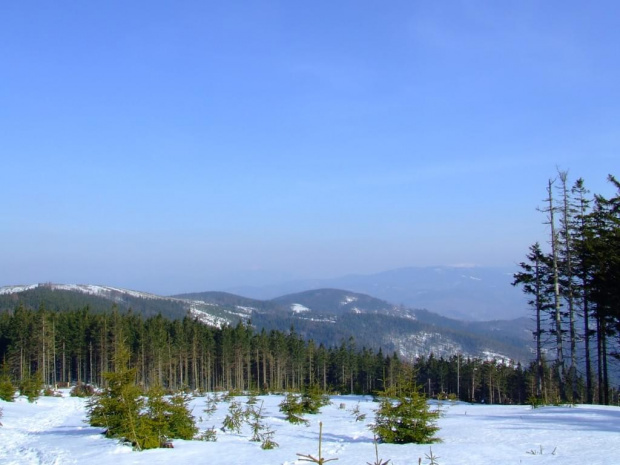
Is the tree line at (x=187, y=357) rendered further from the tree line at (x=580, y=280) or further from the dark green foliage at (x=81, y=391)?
the tree line at (x=580, y=280)

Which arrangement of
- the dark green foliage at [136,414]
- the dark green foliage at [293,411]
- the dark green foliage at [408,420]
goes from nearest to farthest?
the dark green foliage at [408,420] → the dark green foliage at [136,414] → the dark green foliage at [293,411]

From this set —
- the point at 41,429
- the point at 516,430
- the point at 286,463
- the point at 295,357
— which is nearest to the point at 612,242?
the point at 516,430

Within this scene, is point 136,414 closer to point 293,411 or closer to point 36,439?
point 36,439

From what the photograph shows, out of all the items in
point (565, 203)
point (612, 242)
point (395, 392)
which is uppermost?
point (565, 203)

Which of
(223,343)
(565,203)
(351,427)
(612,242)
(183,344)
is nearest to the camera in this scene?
(351,427)

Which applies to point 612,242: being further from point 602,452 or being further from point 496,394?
point 496,394

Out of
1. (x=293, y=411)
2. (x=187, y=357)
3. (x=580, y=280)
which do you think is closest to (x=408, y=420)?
(x=293, y=411)

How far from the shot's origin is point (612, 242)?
26641mm

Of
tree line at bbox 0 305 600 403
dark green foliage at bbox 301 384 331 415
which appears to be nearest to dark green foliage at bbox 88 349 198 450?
dark green foliage at bbox 301 384 331 415

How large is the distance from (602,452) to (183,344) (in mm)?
66631

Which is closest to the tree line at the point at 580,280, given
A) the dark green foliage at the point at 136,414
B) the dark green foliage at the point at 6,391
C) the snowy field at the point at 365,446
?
the snowy field at the point at 365,446

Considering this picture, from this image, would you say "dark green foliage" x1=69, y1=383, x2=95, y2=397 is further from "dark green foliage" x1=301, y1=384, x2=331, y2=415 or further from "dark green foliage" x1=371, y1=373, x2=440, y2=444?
"dark green foliage" x1=371, y1=373, x2=440, y2=444

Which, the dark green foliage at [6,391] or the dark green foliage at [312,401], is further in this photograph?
the dark green foliage at [6,391]

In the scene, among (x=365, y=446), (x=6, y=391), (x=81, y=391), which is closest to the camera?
(x=365, y=446)
